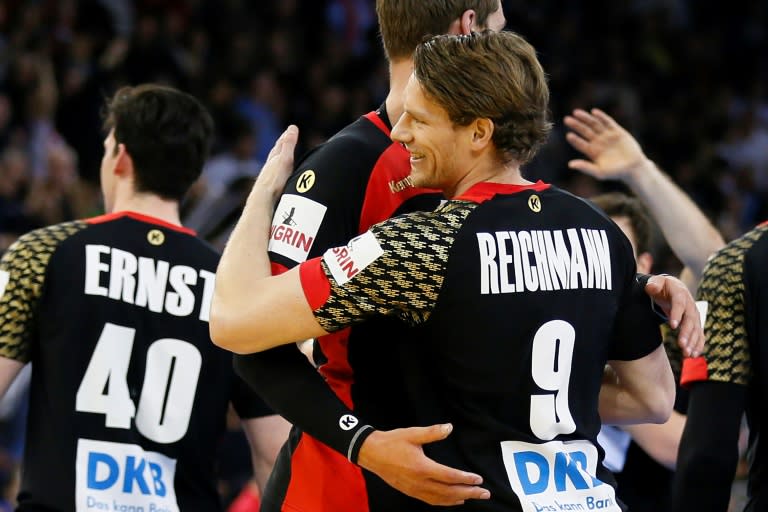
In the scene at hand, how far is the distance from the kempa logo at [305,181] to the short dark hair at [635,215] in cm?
195

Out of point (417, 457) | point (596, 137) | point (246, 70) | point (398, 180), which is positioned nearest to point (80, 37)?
point (246, 70)

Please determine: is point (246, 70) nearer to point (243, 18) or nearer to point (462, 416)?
point (243, 18)

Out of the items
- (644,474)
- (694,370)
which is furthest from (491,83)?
(644,474)

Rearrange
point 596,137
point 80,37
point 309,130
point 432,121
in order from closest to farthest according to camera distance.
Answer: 1. point 432,121
2. point 596,137
3. point 80,37
4. point 309,130

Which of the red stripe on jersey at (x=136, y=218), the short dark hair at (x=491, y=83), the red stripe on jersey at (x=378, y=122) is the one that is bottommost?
the red stripe on jersey at (x=136, y=218)

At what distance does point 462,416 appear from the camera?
9.14ft

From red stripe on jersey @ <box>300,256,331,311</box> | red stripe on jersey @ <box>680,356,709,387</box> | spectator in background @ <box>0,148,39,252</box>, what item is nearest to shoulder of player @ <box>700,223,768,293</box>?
red stripe on jersey @ <box>680,356,709,387</box>

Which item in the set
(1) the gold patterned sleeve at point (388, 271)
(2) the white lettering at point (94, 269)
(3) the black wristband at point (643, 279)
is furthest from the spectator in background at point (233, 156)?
(1) the gold patterned sleeve at point (388, 271)

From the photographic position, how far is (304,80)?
12.1 m

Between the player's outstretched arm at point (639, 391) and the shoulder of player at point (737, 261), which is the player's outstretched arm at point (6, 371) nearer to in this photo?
the player's outstretched arm at point (639, 391)

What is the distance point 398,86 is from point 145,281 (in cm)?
125

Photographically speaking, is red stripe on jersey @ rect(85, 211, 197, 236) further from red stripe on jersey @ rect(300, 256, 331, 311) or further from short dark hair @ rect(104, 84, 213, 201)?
red stripe on jersey @ rect(300, 256, 331, 311)

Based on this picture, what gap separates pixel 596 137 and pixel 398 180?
66.0 inches

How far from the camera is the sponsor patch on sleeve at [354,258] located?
269 cm
